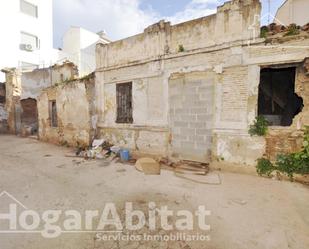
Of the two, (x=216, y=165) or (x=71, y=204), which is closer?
A: (x=71, y=204)

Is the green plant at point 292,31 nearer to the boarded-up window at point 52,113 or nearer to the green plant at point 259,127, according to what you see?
the green plant at point 259,127

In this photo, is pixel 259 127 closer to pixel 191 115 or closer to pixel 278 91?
pixel 191 115

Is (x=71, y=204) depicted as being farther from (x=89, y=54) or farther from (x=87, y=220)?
(x=89, y=54)

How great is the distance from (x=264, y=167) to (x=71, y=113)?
886 centimetres

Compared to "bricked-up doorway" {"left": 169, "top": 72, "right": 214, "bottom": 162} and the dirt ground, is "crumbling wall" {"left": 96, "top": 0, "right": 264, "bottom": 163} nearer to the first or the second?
"bricked-up doorway" {"left": 169, "top": 72, "right": 214, "bottom": 162}

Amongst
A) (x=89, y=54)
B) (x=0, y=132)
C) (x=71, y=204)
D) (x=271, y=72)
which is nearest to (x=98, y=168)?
(x=71, y=204)

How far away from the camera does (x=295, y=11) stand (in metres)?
12.6

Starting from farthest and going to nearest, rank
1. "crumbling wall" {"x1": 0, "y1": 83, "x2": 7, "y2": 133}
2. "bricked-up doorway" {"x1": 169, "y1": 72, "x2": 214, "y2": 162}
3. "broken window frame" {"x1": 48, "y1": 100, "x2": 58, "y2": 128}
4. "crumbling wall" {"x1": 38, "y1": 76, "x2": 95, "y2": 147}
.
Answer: "crumbling wall" {"x1": 0, "y1": 83, "x2": 7, "y2": 133}
"broken window frame" {"x1": 48, "y1": 100, "x2": 58, "y2": 128}
"crumbling wall" {"x1": 38, "y1": 76, "x2": 95, "y2": 147}
"bricked-up doorway" {"x1": 169, "y1": 72, "x2": 214, "y2": 162}

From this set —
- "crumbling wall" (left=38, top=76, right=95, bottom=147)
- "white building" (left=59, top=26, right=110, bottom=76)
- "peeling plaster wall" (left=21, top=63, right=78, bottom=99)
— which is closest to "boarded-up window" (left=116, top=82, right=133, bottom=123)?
"crumbling wall" (left=38, top=76, right=95, bottom=147)

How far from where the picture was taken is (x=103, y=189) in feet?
16.6

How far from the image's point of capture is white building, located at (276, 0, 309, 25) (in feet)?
39.9

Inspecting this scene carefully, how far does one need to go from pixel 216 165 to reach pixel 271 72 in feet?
14.1

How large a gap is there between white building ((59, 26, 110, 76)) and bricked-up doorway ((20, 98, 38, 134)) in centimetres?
792

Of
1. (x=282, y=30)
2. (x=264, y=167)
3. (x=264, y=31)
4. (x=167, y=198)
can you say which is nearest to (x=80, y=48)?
(x=264, y=31)
